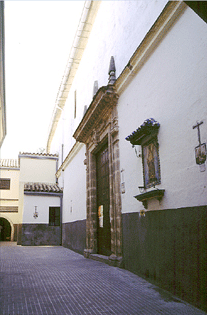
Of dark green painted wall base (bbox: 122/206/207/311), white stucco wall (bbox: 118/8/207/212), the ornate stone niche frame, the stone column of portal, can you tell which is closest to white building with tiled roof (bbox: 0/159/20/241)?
the ornate stone niche frame

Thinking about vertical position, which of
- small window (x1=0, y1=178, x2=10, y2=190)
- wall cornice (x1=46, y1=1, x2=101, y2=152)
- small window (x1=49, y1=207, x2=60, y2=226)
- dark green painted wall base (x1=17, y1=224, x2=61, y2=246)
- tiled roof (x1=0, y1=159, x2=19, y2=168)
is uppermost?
wall cornice (x1=46, y1=1, x2=101, y2=152)

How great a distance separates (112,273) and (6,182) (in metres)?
19.7

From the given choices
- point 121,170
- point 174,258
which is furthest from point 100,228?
point 174,258

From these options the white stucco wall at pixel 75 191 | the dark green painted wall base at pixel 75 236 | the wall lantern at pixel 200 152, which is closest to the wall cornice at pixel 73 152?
the white stucco wall at pixel 75 191

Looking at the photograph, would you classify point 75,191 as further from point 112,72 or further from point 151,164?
point 151,164

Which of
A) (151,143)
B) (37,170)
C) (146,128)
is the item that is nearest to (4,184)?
(37,170)

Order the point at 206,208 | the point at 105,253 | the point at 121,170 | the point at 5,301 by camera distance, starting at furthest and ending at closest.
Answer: the point at 105,253
the point at 121,170
the point at 5,301
the point at 206,208

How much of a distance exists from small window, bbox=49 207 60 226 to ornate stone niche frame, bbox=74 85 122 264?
22.5ft

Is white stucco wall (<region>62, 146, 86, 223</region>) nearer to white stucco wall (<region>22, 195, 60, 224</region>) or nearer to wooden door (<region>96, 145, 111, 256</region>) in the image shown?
white stucco wall (<region>22, 195, 60, 224</region>)

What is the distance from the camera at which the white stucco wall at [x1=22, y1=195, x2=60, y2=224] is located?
15891mm

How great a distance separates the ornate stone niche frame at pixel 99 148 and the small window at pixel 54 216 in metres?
6.87

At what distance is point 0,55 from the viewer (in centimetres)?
880

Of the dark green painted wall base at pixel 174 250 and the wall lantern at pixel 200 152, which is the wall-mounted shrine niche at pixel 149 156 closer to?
Result: the dark green painted wall base at pixel 174 250

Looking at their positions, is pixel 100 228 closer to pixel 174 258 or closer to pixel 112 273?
pixel 112 273
